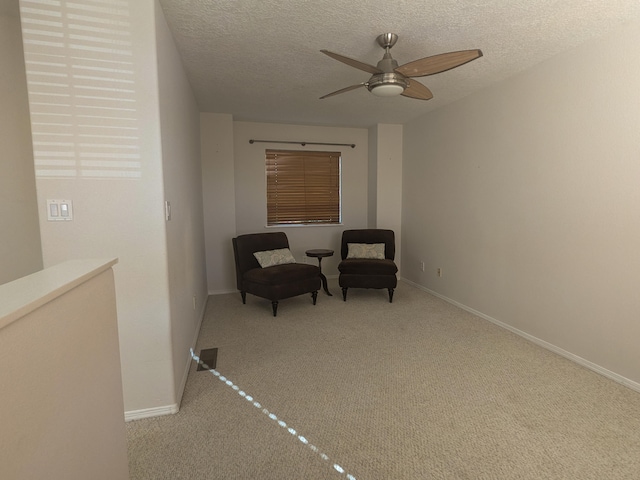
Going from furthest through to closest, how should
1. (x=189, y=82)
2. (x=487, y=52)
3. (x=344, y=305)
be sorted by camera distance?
1. (x=344, y=305)
2. (x=189, y=82)
3. (x=487, y=52)

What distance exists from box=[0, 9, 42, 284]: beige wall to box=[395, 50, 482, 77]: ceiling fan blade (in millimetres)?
2366

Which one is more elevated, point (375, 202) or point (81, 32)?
point (81, 32)

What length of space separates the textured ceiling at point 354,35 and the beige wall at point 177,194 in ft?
0.80

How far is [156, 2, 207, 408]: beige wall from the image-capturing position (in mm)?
1892

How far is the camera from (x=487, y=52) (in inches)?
98.0

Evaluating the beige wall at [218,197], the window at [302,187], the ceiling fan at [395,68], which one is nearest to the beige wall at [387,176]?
the window at [302,187]

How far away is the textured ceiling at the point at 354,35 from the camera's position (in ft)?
6.29

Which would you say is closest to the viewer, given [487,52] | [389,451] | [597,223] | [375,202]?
[389,451]

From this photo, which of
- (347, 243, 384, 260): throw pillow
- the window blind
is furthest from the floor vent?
(347, 243, 384, 260): throw pillow

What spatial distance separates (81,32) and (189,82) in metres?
1.55

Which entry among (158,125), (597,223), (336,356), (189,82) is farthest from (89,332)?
(597,223)

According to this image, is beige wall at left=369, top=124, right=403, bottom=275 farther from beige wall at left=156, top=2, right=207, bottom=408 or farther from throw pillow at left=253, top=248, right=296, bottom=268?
beige wall at left=156, top=2, right=207, bottom=408

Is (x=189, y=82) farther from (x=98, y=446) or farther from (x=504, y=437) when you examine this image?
(x=504, y=437)

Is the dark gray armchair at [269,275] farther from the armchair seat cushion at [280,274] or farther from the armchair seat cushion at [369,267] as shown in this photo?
the armchair seat cushion at [369,267]
